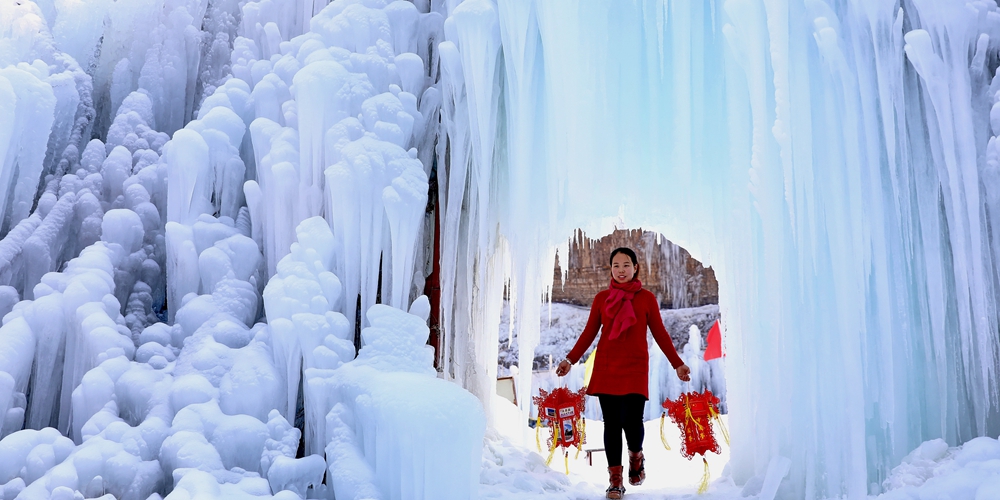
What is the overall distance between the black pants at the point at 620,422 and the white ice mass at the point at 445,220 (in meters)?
0.56

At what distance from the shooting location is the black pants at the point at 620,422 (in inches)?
148

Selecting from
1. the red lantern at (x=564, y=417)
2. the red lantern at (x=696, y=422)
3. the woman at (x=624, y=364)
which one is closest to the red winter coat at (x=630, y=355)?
the woman at (x=624, y=364)

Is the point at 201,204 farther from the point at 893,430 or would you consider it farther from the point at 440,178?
the point at 893,430

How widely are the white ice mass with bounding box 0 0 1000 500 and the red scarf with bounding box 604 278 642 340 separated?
58cm

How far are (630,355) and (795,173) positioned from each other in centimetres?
120

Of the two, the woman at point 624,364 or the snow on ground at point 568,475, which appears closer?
the woman at point 624,364

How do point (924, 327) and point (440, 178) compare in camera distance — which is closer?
point (924, 327)

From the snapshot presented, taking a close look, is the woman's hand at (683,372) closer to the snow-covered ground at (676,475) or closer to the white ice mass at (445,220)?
the white ice mass at (445,220)

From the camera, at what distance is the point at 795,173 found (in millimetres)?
3521

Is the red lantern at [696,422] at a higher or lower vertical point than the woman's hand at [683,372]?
lower

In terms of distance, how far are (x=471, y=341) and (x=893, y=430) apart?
263 centimetres

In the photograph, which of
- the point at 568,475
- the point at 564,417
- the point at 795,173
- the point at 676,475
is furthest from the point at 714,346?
the point at 795,173

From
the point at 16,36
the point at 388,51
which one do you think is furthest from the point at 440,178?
the point at 16,36

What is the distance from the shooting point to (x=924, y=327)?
3.35 metres
